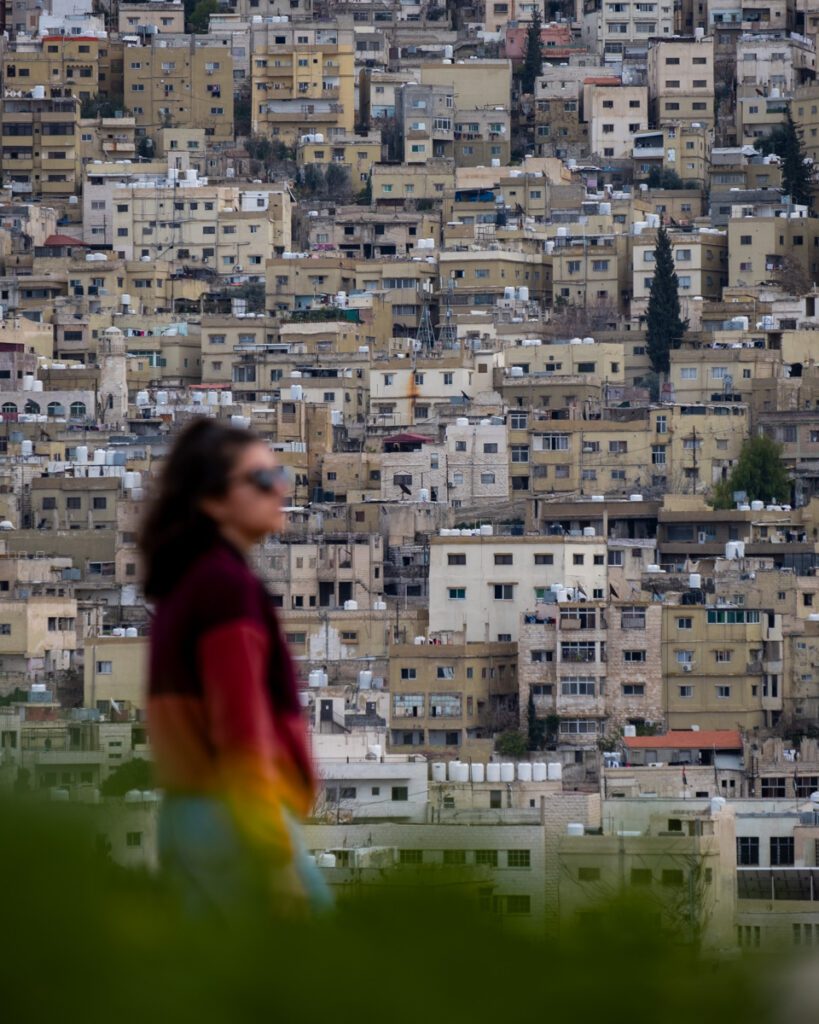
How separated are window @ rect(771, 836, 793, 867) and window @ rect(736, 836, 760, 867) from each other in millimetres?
186

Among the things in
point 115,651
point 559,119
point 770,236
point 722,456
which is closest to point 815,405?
point 722,456

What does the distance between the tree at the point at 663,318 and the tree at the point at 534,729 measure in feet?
69.8

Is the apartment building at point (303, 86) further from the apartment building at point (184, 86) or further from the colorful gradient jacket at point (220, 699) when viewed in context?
the colorful gradient jacket at point (220, 699)

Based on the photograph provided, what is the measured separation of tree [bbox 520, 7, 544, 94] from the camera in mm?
92250

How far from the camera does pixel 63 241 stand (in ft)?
266

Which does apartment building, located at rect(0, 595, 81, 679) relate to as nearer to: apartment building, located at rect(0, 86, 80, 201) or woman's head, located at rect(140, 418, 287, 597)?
apartment building, located at rect(0, 86, 80, 201)

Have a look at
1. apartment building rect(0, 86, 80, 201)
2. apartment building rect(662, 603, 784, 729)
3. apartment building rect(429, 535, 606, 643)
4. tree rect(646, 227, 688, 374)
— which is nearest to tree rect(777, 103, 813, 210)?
tree rect(646, 227, 688, 374)

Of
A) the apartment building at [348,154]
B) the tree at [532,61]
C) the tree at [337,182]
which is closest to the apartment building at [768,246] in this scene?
the apartment building at [348,154]

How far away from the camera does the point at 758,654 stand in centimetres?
5047

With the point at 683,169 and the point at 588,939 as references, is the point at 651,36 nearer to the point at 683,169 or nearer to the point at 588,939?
the point at 683,169

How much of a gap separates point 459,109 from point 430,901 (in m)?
86.5

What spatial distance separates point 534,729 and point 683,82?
42675 millimetres

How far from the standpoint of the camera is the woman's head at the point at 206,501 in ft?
14.7

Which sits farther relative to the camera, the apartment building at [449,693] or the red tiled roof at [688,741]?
the apartment building at [449,693]
